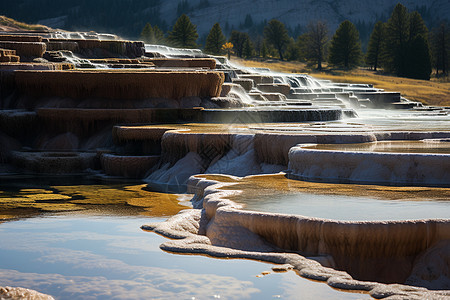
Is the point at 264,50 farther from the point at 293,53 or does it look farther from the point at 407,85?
the point at 407,85

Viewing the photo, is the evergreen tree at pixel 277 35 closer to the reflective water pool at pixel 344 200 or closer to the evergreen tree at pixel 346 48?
the evergreen tree at pixel 346 48

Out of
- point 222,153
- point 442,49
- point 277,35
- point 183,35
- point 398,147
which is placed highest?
point 277,35

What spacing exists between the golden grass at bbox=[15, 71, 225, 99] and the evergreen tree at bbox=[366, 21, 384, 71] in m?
47.8

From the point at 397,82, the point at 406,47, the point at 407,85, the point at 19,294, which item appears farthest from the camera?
the point at 406,47

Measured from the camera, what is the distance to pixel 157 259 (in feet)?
28.4

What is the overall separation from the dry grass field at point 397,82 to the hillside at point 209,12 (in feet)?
318

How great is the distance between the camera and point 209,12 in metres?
175

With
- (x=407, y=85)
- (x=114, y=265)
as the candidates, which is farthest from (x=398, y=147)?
(x=407, y=85)

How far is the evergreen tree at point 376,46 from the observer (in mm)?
66062

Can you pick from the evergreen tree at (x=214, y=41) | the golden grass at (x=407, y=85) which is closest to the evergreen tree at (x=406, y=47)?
the golden grass at (x=407, y=85)

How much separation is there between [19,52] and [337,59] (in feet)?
140

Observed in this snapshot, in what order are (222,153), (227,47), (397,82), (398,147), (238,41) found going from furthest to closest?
(238,41)
(227,47)
(397,82)
(222,153)
(398,147)

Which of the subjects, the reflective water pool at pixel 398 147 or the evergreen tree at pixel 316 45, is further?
the evergreen tree at pixel 316 45

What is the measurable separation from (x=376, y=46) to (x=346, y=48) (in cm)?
398
